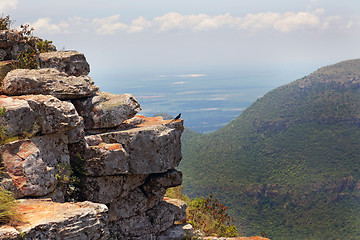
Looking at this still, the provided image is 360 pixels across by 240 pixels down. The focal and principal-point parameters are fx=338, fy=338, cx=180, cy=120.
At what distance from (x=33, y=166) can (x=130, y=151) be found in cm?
411

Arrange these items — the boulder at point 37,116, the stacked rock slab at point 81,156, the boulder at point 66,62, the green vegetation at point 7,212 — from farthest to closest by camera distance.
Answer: the boulder at point 66,62, the boulder at point 37,116, the stacked rock slab at point 81,156, the green vegetation at point 7,212

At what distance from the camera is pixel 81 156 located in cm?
1343

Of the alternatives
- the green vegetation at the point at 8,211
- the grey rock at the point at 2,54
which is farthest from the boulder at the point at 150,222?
the grey rock at the point at 2,54

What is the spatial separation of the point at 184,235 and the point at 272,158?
7354 centimetres

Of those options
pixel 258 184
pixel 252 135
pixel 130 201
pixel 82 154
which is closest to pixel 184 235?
pixel 130 201

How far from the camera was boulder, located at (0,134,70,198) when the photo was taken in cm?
1032

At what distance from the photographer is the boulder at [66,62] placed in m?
15.3

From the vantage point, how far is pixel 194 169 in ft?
271

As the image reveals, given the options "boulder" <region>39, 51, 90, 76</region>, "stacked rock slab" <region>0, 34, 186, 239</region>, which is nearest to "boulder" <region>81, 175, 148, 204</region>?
"stacked rock slab" <region>0, 34, 186, 239</region>

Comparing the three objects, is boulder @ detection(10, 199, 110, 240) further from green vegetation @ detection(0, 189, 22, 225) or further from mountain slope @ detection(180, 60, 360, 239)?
mountain slope @ detection(180, 60, 360, 239)

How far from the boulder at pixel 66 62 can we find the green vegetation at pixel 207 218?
9.25 meters

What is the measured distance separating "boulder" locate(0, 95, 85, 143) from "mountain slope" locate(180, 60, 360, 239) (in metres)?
55.9

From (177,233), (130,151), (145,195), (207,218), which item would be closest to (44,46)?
(130,151)

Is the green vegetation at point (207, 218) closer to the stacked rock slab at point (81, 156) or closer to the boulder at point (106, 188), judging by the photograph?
the stacked rock slab at point (81, 156)
